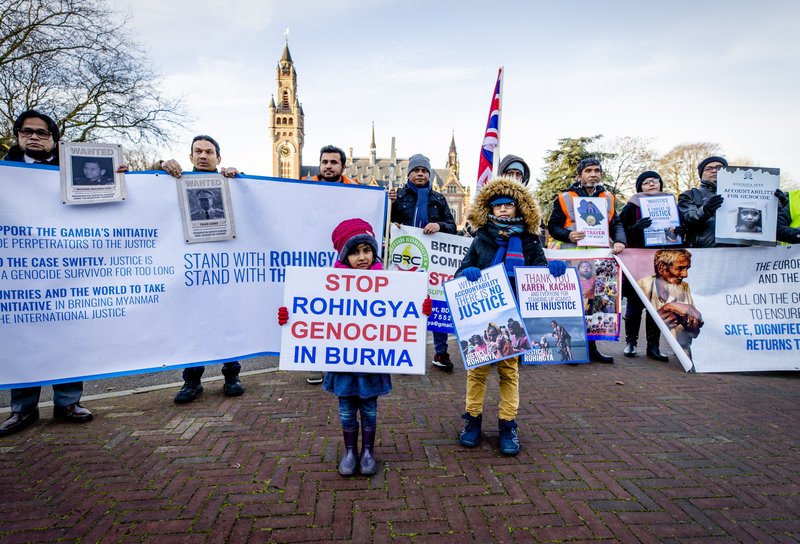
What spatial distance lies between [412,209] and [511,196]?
189 centimetres

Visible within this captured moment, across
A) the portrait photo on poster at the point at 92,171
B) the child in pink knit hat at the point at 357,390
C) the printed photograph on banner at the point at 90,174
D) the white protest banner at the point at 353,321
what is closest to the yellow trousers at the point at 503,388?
the white protest banner at the point at 353,321

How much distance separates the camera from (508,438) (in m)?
2.98

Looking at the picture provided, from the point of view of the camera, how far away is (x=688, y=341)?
476 cm

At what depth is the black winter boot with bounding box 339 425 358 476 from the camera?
8.73 ft

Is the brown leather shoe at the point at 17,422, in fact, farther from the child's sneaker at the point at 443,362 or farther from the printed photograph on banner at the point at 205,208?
the child's sneaker at the point at 443,362

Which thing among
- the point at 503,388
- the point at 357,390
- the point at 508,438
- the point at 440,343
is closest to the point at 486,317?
the point at 503,388

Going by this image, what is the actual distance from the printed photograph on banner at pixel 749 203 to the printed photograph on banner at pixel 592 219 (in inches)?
49.0

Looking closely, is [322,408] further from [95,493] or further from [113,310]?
[113,310]

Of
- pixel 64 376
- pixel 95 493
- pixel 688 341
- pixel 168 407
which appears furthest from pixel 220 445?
pixel 688 341

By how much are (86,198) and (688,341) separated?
20.8 ft

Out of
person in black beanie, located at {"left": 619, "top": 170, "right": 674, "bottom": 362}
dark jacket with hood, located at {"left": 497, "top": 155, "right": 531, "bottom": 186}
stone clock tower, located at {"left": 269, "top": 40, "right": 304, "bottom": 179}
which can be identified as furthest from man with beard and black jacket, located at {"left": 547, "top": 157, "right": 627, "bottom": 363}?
stone clock tower, located at {"left": 269, "top": 40, "right": 304, "bottom": 179}

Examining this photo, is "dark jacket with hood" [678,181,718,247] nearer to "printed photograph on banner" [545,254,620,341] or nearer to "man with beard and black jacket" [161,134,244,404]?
"printed photograph on banner" [545,254,620,341]

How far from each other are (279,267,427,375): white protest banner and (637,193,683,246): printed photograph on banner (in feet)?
13.1

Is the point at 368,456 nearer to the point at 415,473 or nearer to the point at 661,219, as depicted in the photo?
the point at 415,473
